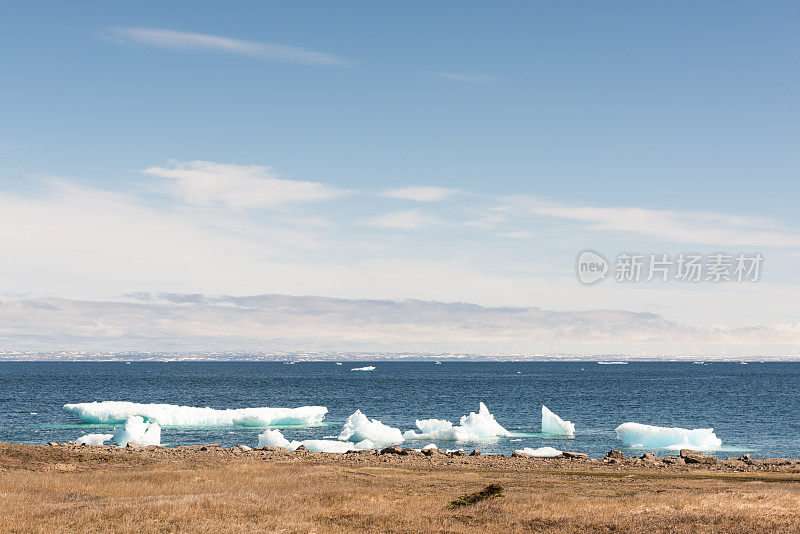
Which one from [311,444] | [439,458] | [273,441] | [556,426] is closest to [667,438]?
[556,426]

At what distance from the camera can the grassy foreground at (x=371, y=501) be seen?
672 inches

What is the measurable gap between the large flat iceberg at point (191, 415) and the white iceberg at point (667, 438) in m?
31.2

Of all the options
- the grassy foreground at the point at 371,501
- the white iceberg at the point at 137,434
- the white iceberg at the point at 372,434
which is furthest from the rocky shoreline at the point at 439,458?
the white iceberg at the point at 372,434

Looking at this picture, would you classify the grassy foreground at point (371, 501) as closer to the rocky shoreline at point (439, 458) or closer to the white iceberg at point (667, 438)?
the rocky shoreline at point (439, 458)

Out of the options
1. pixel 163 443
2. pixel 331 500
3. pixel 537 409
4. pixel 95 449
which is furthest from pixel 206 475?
pixel 537 409

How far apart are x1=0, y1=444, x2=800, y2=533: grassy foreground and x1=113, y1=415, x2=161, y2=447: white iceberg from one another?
19.1m

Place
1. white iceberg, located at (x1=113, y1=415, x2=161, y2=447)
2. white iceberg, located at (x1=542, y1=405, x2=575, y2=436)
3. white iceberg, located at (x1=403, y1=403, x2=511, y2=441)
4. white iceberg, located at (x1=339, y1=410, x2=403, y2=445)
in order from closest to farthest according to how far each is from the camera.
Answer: white iceberg, located at (x1=113, y1=415, x2=161, y2=447), white iceberg, located at (x1=339, y1=410, x2=403, y2=445), white iceberg, located at (x1=403, y1=403, x2=511, y2=441), white iceberg, located at (x1=542, y1=405, x2=575, y2=436)

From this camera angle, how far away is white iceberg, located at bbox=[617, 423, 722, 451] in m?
52.9

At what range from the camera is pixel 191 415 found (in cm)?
6600

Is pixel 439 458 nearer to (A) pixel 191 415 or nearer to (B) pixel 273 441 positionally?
(B) pixel 273 441

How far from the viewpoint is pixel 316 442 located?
52.4m

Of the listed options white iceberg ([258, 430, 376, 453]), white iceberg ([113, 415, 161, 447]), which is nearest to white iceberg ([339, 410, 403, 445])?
white iceberg ([258, 430, 376, 453])

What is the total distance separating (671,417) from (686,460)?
42942mm

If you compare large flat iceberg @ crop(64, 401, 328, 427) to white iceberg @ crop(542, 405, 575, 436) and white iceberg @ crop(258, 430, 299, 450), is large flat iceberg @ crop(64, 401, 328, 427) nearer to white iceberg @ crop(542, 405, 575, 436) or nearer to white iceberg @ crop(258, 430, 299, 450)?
white iceberg @ crop(258, 430, 299, 450)
